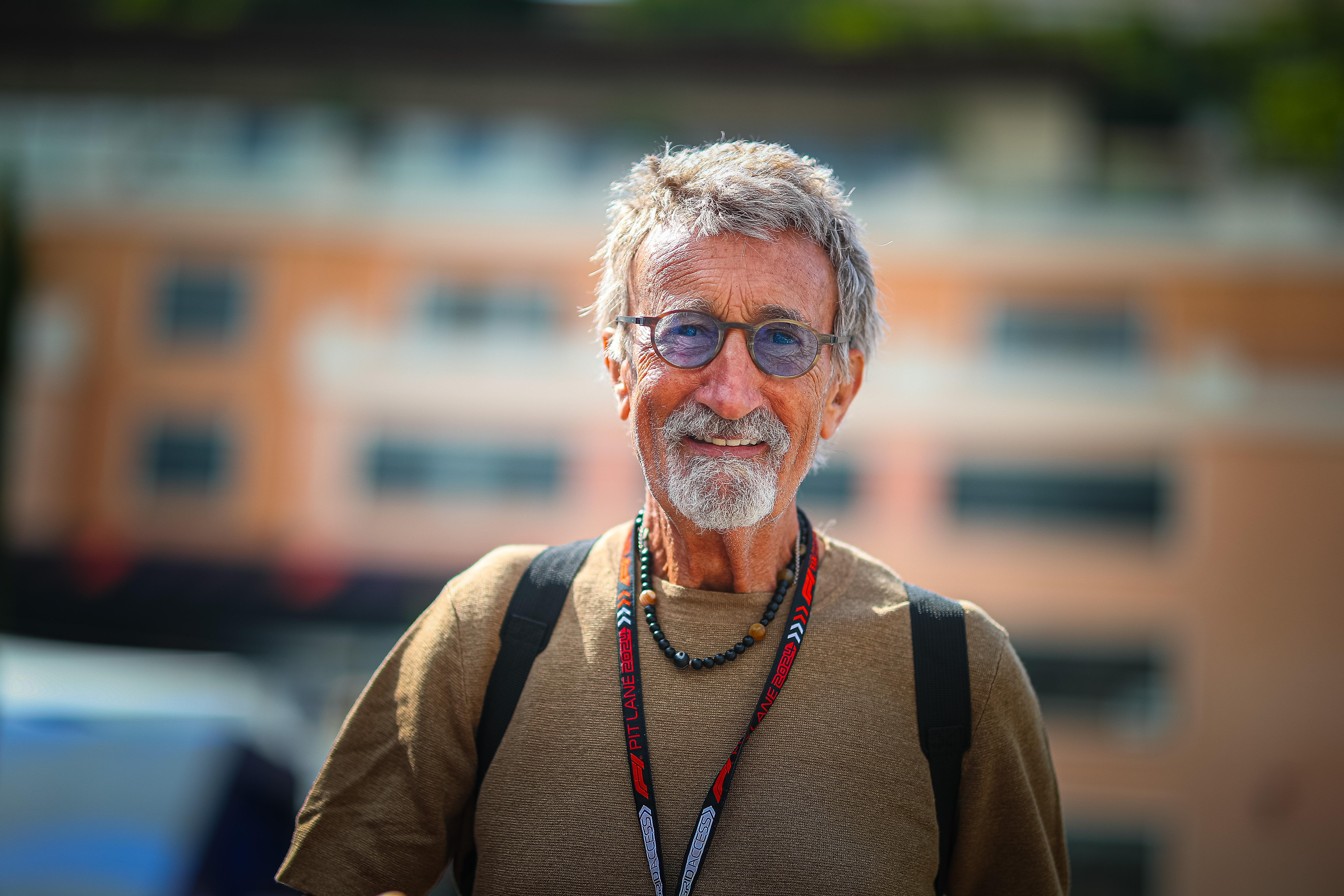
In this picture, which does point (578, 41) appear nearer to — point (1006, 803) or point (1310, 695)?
point (1310, 695)

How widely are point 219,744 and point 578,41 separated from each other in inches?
647

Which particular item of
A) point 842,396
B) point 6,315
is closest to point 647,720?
point 842,396

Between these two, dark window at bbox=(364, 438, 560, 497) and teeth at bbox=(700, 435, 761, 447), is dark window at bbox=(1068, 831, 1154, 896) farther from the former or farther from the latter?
teeth at bbox=(700, 435, 761, 447)

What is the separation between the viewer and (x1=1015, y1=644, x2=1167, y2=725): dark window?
1549 centimetres

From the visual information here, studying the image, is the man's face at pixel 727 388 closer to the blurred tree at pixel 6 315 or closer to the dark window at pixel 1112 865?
the dark window at pixel 1112 865

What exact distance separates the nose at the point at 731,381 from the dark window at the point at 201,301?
1781cm

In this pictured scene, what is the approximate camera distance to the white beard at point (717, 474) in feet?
5.51

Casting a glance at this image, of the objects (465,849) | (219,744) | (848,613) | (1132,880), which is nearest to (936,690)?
(848,613)

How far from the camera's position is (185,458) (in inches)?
683

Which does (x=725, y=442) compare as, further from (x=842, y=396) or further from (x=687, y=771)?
(x=687, y=771)

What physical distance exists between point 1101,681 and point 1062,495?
9.85ft

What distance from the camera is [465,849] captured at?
1.75 metres

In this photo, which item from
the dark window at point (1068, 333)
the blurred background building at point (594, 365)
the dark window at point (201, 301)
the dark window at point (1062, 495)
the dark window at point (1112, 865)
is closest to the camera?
the dark window at point (1112, 865)

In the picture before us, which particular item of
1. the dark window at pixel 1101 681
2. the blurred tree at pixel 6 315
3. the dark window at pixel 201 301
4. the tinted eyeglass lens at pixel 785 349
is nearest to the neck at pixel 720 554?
the tinted eyeglass lens at pixel 785 349
